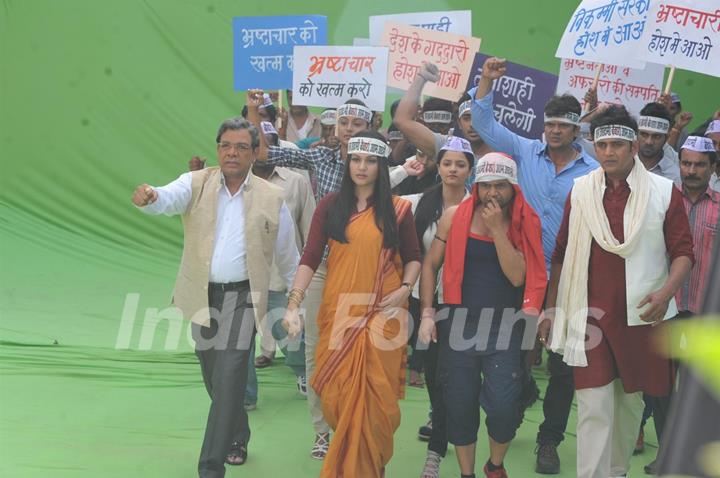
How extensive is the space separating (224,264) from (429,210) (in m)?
1.04

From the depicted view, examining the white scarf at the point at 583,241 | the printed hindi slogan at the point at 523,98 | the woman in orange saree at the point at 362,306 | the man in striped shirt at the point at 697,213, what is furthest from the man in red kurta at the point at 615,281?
the printed hindi slogan at the point at 523,98

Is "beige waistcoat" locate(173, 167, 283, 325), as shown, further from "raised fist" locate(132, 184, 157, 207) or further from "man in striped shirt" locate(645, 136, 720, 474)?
"man in striped shirt" locate(645, 136, 720, 474)

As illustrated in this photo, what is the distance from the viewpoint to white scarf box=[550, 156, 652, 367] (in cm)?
411

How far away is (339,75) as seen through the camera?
6836 mm

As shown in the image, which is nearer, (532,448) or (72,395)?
(532,448)

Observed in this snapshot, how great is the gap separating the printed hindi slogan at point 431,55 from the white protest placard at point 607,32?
2.32ft

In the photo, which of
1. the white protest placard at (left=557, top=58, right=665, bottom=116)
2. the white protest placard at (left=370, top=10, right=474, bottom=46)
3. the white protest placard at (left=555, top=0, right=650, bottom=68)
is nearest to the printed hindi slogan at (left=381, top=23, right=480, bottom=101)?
the white protest placard at (left=370, top=10, right=474, bottom=46)

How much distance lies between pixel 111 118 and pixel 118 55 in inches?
25.7

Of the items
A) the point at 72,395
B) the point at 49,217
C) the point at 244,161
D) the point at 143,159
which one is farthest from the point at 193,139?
the point at 244,161

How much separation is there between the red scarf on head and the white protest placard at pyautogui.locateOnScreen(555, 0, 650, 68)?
211 centimetres

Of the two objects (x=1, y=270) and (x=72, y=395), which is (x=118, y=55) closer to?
(x=1, y=270)

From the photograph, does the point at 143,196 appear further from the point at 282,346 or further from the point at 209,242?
the point at 282,346

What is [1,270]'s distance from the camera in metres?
9.44

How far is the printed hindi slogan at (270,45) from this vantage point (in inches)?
292
